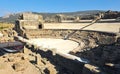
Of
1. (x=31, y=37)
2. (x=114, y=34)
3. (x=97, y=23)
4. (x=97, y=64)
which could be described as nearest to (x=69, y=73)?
(x=97, y=64)

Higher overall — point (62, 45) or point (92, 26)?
point (92, 26)

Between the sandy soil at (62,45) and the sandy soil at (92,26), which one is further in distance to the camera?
the sandy soil at (92,26)

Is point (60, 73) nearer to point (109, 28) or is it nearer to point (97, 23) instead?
point (109, 28)

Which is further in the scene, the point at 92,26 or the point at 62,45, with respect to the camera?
the point at 92,26

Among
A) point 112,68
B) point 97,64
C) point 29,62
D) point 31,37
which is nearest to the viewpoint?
point 112,68

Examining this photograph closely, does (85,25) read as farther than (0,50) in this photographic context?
Yes

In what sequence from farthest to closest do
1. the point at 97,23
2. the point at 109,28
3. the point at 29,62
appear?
1. the point at 97,23
2. the point at 109,28
3. the point at 29,62

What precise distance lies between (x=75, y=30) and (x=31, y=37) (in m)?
7.90

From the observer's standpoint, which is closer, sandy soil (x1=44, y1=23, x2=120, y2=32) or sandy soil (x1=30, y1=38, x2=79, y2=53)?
sandy soil (x1=30, y1=38, x2=79, y2=53)

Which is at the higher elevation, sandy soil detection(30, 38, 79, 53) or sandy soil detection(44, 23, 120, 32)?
sandy soil detection(44, 23, 120, 32)

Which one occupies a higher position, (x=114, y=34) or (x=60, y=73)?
(x=114, y=34)

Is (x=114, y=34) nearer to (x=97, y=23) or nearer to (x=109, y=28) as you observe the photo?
(x=109, y=28)

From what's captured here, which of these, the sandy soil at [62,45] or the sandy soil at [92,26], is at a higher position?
the sandy soil at [92,26]

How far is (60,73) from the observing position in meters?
18.7
